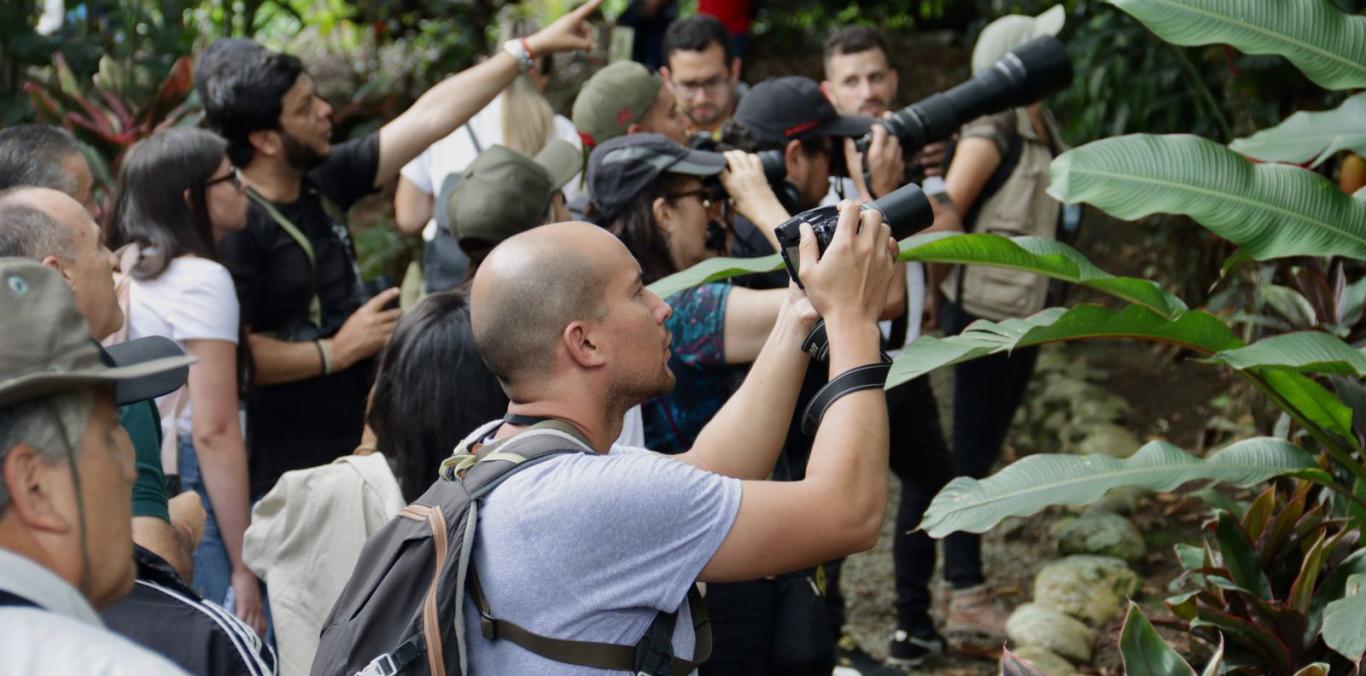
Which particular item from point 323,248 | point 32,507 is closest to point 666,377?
point 32,507

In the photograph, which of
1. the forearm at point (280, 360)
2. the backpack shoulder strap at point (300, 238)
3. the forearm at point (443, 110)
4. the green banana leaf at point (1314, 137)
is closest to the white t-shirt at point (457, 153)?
the forearm at point (443, 110)

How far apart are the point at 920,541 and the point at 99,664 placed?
11.0 feet

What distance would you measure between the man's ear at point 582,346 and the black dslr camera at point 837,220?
0.32 m

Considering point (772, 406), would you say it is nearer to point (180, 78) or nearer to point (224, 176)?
point (224, 176)

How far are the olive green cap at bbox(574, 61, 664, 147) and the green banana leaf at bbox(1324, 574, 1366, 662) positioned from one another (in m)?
2.10

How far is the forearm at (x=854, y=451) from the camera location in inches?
72.8

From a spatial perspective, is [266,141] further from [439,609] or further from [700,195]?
[439,609]

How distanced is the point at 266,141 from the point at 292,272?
1.16 ft

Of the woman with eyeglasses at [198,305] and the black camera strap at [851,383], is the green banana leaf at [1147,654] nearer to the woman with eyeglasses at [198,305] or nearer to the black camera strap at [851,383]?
the black camera strap at [851,383]

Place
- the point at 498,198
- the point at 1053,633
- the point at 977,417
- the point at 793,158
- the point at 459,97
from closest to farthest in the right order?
the point at 498,198 < the point at 793,158 < the point at 459,97 < the point at 1053,633 < the point at 977,417

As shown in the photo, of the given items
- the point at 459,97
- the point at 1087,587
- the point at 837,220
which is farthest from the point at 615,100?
the point at 1087,587

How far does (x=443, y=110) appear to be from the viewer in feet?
12.3

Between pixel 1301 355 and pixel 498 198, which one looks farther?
pixel 498 198

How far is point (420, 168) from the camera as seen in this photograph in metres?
4.52
